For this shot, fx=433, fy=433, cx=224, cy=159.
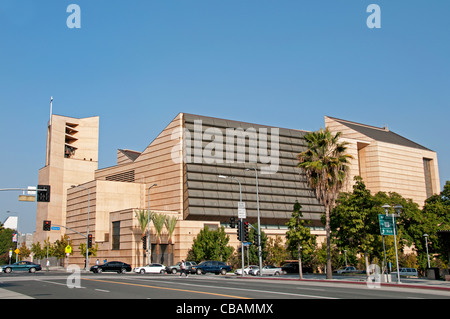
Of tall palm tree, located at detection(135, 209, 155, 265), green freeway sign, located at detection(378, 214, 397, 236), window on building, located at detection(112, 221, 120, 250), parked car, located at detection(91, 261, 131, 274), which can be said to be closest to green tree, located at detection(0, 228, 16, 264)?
window on building, located at detection(112, 221, 120, 250)

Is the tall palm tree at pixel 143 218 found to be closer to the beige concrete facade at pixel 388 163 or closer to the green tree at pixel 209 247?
the green tree at pixel 209 247

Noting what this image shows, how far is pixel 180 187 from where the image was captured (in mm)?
75938

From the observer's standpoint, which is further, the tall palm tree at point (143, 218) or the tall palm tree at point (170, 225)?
the tall palm tree at point (170, 225)

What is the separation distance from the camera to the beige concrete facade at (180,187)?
7294cm

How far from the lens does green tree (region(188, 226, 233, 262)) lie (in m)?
66.5

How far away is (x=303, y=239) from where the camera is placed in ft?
127

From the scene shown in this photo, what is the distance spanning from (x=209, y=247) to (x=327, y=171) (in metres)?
35.1

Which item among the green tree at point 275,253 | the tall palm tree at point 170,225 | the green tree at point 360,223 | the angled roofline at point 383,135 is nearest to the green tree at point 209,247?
the tall palm tree at point 170,225

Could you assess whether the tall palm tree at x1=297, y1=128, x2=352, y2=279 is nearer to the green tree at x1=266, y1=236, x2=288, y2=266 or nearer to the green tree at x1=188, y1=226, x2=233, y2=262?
the green tree at x1=188, y1=226, x2=233, y2=262

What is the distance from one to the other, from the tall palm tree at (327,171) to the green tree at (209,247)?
108 ft

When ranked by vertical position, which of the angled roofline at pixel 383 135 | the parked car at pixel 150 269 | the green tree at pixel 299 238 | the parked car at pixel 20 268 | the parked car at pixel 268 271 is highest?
the angled roofline at pixel 383 135

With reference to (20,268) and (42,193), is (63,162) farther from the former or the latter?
(42,193)
